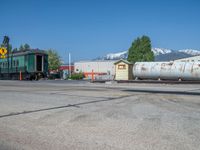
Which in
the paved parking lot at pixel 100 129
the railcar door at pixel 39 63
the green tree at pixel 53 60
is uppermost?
the green tree at pixel 53 60

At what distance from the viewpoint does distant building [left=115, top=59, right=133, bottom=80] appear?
33.5 m

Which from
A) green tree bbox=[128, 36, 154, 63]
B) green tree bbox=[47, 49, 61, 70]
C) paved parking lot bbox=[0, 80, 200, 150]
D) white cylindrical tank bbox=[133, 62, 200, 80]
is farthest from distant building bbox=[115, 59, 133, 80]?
green tree bbox=[47, 49, 61, 70]

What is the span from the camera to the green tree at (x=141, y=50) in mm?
69375

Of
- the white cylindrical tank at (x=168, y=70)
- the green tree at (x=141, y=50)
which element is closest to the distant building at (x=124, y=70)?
the white cylindrical tank at (x=168, y=70)

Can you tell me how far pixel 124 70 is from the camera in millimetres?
33812

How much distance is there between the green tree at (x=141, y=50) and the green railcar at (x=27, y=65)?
3659cm

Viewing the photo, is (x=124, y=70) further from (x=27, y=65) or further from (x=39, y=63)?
(x=27, y=65)

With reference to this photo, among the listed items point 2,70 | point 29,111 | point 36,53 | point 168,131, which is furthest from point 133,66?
point 168,131

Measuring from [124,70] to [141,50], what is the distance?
37.1 meters

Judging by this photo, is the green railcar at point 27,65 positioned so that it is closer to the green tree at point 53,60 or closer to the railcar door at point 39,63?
the railcar door at point 39,63

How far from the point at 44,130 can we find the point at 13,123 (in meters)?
1.30

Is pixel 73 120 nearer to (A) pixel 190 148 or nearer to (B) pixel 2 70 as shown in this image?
(A) pixel 190 148

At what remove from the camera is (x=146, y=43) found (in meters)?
70.6

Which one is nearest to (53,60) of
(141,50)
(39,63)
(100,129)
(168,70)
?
(141,50)
